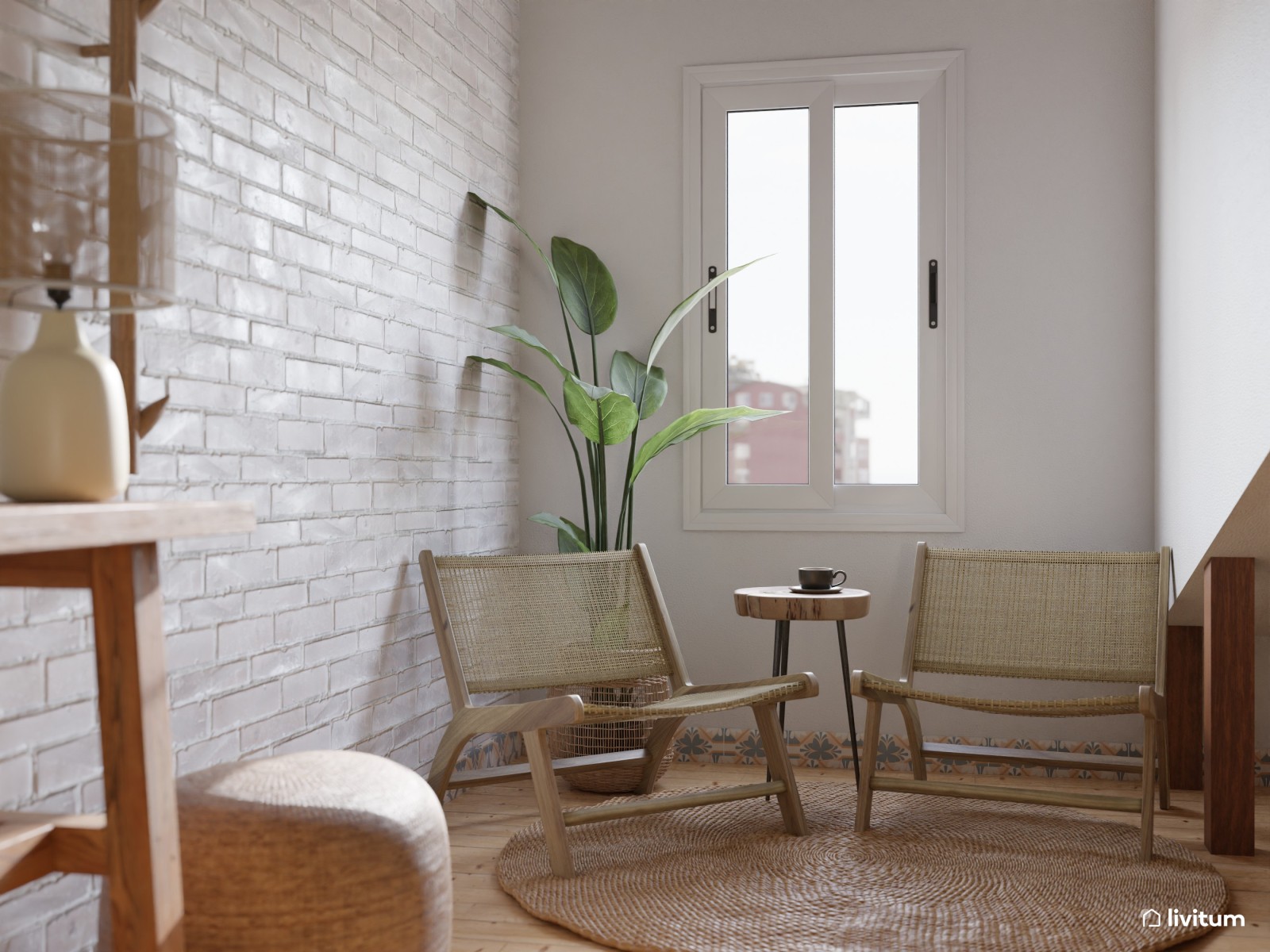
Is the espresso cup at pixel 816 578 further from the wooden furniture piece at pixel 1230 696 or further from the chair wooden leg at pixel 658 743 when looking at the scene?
the wooden furniture piece at pixel 1230 696

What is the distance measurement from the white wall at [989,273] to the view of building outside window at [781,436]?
209 mm

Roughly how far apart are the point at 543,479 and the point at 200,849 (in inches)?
99.9

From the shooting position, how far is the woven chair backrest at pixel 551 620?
301cm

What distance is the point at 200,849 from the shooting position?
1.58 metres

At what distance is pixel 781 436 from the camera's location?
395 centimetres

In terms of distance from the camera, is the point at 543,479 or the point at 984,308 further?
the point at 543,479

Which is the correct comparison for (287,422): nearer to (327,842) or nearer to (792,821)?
(327,842)

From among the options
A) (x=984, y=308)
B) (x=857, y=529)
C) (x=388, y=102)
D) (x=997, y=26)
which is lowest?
(x=857, y=529)

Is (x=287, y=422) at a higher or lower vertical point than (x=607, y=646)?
higher

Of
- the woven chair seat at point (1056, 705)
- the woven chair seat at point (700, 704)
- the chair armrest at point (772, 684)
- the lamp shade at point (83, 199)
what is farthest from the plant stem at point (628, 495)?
the lamp shade at point (83, 199)

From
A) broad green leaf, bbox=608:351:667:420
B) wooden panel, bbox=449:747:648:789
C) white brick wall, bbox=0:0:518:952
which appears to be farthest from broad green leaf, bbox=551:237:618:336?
wooden panel, bbox=449:747:648:789

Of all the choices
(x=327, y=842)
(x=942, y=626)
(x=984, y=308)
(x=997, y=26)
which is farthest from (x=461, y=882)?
(x=997, y=26)

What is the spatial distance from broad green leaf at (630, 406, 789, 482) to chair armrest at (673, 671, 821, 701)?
2.50 feet

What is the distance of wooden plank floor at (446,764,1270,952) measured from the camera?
2.24 metres
